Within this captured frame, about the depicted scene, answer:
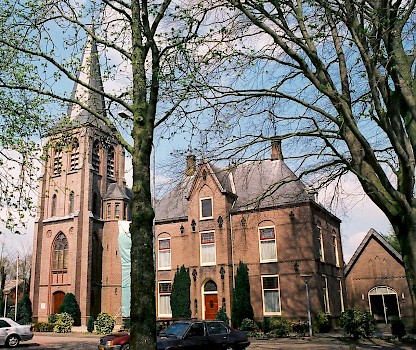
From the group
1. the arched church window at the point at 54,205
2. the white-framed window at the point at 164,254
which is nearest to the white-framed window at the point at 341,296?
the white-framed window at the point at 164,254

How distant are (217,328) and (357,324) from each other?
33.2 ft

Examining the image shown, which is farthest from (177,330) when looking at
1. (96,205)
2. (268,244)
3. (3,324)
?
(96,205)

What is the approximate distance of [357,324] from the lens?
21312mm

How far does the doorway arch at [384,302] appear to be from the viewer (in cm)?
3234

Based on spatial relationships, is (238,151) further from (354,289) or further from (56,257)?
(56,257)

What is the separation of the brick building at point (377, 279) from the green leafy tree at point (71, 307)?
23762 mm

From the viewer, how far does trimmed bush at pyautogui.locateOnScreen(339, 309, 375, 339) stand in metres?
21.3

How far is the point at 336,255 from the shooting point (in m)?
32.7

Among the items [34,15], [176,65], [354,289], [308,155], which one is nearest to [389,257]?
[354,289]

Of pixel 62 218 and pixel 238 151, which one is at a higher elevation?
pixel 62 218

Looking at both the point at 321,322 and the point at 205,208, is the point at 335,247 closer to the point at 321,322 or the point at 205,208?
Result: the point at 321,322

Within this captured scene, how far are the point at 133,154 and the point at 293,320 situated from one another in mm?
21946

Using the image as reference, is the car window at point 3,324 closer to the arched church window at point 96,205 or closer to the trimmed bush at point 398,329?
the trimmed bush at point 398,329

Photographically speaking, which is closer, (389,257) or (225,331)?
(225,331)
